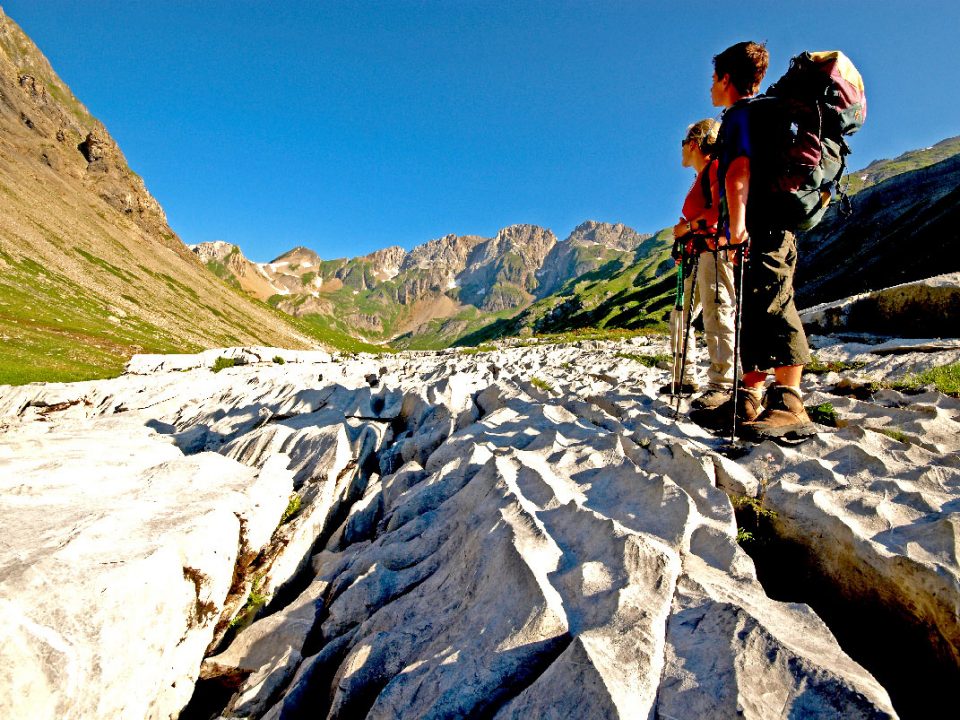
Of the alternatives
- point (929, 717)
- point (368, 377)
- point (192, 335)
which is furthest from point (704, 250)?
point (192, 335)

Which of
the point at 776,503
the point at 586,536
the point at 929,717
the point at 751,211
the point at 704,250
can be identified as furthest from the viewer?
the point at 704,250

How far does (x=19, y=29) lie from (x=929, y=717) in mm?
331234

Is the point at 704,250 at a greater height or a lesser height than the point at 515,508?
greater

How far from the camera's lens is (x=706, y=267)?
8.16 meters

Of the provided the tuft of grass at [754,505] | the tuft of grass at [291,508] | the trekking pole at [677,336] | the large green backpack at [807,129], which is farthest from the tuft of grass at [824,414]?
the tuft of grass at [291,508]

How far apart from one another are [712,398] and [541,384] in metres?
4.93

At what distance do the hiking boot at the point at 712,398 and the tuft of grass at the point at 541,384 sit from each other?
3946 millimetres

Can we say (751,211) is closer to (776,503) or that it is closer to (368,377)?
(776,503)

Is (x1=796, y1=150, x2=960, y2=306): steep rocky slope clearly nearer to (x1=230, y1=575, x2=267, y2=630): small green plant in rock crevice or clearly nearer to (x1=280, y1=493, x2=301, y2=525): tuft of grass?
(x1=280, y1=493, x2=301, y2=525): tuft of grass

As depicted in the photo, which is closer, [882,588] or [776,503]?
[882,588]

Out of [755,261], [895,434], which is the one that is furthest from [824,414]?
[755,261]

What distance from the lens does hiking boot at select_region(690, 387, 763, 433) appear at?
273 inches

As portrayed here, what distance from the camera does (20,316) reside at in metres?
61.8

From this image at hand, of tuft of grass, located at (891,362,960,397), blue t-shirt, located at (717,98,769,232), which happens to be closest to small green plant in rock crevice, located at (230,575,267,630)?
blue t-shirt, located at (717,98,769,232)
